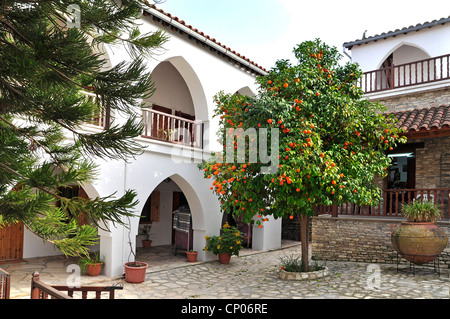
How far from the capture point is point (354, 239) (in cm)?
1107

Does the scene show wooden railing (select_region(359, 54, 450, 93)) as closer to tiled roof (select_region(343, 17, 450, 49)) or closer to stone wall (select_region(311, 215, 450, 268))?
tiled roof (select_region(343, 17, 450, 49))

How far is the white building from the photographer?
9117mm

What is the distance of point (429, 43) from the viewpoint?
13.9 meters

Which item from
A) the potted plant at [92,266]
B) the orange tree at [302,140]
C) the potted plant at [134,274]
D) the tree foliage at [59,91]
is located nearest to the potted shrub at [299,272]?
the orange tree at [302,140]

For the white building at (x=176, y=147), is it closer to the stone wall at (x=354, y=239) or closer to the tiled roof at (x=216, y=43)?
the tiled roof at (x=216, y=43)

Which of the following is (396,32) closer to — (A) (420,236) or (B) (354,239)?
(B) (354,239)

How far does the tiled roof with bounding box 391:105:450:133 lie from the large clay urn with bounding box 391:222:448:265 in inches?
107

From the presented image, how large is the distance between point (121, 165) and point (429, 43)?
12076mm

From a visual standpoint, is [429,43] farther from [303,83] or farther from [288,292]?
[288,292]

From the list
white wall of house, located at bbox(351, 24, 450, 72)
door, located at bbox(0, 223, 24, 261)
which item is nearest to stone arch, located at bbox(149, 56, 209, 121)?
door, located at bbox(0, 223, 24, 261)

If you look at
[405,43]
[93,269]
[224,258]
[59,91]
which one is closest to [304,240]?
[224,258]

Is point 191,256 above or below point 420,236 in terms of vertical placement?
below

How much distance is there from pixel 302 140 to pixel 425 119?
5.59m
